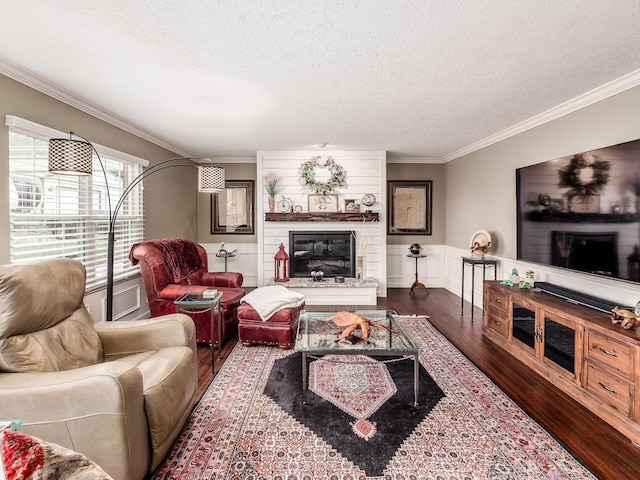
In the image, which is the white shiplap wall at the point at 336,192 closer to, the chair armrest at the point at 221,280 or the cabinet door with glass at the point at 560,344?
the chair armrest at the point at 221,280

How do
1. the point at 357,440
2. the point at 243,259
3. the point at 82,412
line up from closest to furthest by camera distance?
the point at 82,412
the point at 357,440
the point at 243,259

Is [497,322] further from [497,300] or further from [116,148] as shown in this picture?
[116,148]

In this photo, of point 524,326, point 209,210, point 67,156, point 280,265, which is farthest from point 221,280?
point 524,326

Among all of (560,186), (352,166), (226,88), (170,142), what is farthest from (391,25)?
(170,142)

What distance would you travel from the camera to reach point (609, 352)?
2.06 m

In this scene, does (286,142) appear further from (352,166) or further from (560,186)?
(560,186)

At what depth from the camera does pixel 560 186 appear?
293cm

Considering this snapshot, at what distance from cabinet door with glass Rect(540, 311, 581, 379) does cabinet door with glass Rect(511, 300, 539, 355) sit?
106mm

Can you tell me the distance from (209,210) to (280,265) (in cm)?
200

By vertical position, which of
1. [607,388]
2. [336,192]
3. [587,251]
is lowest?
[607,388]

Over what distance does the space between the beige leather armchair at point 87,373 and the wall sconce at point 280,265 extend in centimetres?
279

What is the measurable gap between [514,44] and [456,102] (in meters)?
1.03

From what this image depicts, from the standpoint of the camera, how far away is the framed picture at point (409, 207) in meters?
6.01

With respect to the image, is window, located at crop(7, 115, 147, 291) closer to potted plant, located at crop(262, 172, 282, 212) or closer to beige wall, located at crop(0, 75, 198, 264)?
beige wall, located at crop(0, 75, 198, 264)
